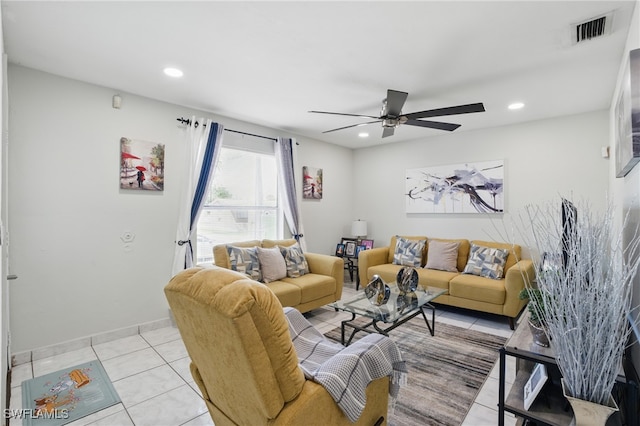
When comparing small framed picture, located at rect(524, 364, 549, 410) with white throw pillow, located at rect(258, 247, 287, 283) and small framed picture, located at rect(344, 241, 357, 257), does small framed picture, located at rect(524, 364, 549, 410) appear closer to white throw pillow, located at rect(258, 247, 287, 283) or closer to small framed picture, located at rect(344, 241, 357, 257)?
white throw pillow, located at rect(258, 247, 287, 283)

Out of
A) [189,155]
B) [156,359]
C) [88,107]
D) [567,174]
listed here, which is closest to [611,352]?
[156,359]

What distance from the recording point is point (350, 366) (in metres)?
1.37

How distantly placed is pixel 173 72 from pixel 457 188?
3.95m

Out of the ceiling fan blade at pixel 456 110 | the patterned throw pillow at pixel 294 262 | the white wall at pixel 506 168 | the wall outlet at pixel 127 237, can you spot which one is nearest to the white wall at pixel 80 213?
the wall outlet at pixel 127 237

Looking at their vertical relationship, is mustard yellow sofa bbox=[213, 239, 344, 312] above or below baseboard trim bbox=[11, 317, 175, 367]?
above

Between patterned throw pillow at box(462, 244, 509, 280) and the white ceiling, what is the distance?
5.76 ft

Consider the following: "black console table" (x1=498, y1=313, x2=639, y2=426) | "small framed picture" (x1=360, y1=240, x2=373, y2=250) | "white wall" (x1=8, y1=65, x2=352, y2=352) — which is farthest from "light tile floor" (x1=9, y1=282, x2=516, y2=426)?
"small framed picture" (x1=360, y1=240, x2=373, y2=250)

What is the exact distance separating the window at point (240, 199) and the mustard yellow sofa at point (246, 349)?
8.67 ft

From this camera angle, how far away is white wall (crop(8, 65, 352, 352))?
261 cm

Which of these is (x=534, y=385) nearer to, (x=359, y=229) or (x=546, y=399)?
(x=546, y=399)

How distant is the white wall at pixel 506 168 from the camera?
3.70 m

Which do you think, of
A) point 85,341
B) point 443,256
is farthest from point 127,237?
point 443,256

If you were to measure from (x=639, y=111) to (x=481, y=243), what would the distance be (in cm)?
288

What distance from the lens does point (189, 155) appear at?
3.54 meters
